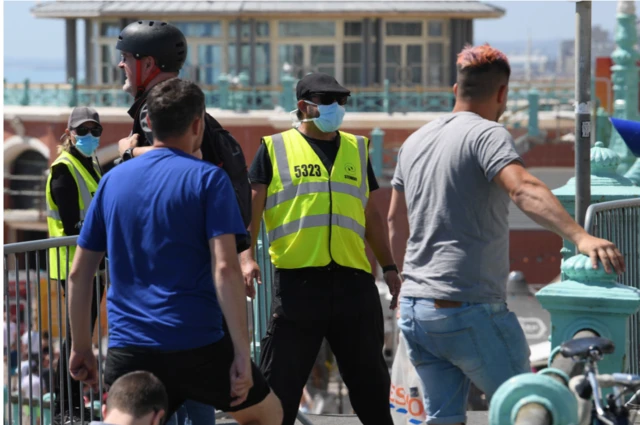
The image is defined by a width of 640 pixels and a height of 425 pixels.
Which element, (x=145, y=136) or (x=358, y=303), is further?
(x=358, y=303)

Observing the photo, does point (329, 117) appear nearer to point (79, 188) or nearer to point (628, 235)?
point (628, 235)

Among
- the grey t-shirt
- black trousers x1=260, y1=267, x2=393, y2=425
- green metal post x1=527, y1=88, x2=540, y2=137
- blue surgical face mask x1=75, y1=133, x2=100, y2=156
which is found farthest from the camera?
green metal post x1=527, y1=88, x2=540, y2=137

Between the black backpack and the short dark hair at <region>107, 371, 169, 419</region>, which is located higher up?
the black backpack

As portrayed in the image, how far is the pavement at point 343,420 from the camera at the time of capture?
7.38 m

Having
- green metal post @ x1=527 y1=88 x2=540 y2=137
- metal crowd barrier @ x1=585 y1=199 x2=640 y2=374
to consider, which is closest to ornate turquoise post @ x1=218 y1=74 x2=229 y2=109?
green metal post @ x1=527 y1=88 x2=540 y2=137

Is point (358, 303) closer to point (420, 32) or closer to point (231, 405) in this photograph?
point (231, 405)

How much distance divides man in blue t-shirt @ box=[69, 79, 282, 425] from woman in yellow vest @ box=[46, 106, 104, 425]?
2305mm

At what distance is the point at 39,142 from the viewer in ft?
128

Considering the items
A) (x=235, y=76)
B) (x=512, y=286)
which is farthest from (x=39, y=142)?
(x=512, y=286)

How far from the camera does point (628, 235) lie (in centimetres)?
680

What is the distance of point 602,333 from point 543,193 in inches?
47.1

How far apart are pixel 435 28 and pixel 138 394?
120 ft

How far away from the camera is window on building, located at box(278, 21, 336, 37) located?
3962cm

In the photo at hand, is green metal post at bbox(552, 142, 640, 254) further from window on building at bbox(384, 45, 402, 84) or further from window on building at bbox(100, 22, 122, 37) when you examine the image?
window on building at bbox(100, 22, 122, 37)
